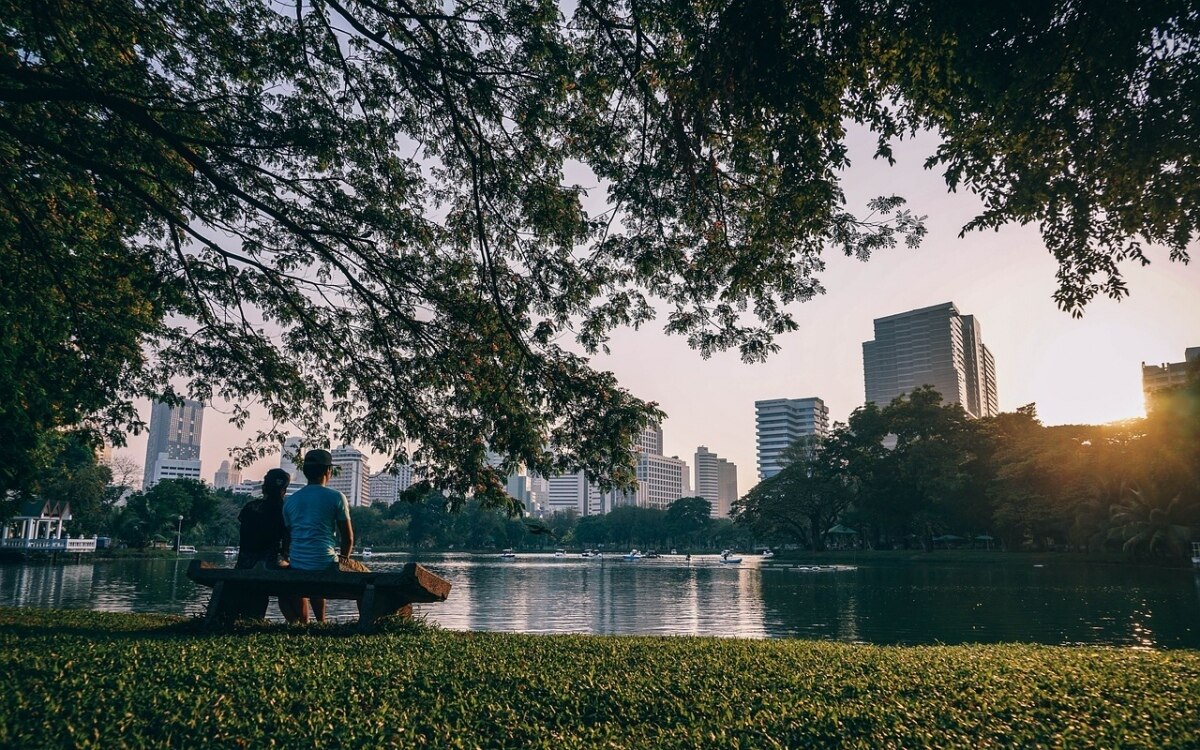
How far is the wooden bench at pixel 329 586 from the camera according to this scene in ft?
21.0

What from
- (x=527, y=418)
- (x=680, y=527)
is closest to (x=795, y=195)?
(x=527, y=418)

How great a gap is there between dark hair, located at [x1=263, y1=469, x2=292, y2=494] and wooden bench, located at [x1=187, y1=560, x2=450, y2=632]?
0.97 m

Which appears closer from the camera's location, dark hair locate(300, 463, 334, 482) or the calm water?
dark hair locate(300, 463, 334, 482)

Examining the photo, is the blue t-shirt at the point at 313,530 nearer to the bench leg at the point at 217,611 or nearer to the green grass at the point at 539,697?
the green grass at the point at 539,697

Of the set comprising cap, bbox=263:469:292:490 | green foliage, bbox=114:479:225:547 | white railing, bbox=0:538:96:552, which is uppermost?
cap, bbox=263:469:292:490

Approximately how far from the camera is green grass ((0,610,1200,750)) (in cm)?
391

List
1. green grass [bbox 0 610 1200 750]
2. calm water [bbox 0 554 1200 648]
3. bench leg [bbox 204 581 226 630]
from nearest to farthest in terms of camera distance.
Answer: green grass [bbox 0 610 1200 750]
bench leg [bbox 204 581 226 630]
calm water [bbox 0 554 1200 648]

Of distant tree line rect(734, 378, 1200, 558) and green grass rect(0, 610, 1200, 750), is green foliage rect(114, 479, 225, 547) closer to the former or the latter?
distant tree line rect(734, 378, 1200, 558)

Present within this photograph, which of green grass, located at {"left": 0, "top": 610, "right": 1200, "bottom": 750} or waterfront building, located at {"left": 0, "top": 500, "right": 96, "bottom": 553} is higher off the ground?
green grass, located at {"left": 0, "top": 610, "right": 1200, "bottom": 750}

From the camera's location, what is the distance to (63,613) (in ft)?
35.5

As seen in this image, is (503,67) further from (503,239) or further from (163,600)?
(163,600)

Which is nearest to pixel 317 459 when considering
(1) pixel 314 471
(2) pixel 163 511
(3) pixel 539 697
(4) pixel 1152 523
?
(1) pixel 314 471

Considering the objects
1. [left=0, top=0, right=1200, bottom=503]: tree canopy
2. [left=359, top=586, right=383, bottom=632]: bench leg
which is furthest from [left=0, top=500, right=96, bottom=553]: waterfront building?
[left=359, top=586, right=383, bottom=632]: bench leg

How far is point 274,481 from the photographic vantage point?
7.67m
